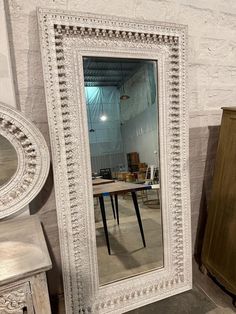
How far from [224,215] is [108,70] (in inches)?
38.8

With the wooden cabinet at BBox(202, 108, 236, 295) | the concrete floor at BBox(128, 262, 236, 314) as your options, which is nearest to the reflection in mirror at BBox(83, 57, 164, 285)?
the concrete floor at BBox(128, 262, 236, 314)

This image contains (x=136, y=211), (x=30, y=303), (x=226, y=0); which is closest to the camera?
(x=30, y=303)

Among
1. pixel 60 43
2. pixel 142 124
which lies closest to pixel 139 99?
pixel 142 124

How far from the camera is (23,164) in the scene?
980 mm

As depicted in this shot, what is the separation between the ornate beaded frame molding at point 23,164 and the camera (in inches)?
37.1

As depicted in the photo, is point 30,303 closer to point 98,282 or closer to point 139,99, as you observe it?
point 98,282

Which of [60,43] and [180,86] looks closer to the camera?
[60,43]

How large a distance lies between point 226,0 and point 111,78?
92 centimetres

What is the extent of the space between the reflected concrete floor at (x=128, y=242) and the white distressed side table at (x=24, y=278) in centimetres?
49

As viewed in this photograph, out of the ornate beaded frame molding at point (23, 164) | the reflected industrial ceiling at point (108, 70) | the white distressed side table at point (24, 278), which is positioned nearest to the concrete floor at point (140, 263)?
the ornate beaded frame molding at point (23, 164)

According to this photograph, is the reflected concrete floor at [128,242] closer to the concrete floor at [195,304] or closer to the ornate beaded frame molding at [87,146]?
the ornate beaded frame molding at [87,146]

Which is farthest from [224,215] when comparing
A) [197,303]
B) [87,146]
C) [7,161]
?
[7,161]

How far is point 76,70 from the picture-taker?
104 cm

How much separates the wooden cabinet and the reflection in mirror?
31 centimetres
